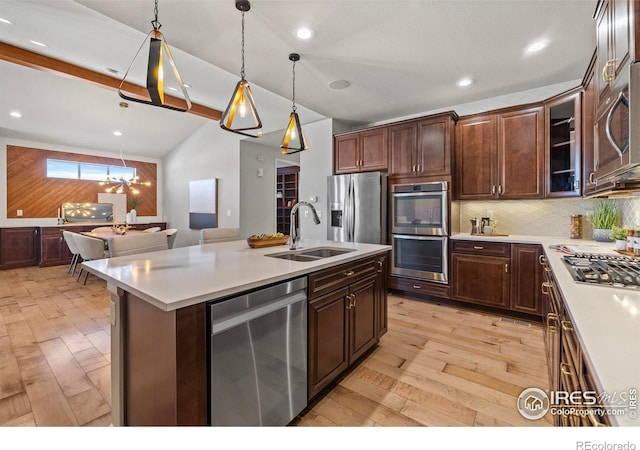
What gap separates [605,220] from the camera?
2.77 meters

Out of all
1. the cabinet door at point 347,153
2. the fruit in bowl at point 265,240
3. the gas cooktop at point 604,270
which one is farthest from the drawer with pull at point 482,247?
the fruit in bowl at point 265,240

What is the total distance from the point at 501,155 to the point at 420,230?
1.27 metres

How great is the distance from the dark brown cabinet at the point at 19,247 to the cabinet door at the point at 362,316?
7.17m

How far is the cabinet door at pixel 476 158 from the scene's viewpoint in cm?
344

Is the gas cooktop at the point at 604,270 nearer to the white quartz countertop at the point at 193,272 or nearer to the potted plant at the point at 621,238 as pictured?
the potted plant at the point at 621,238

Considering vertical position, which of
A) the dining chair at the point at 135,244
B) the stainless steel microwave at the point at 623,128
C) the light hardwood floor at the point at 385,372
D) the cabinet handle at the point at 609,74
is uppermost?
the cabinet handle at the point at 609,74

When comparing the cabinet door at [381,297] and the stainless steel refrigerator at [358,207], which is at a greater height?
the stainless steel refrigerator at [358,207]

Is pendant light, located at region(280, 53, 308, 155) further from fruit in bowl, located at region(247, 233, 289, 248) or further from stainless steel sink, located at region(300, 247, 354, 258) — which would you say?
stainless steel sink, located at region(300, 247, 354, 258)

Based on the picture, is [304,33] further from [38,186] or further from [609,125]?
[38,186]

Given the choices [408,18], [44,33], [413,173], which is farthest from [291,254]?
[44,33]

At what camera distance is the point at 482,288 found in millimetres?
3338

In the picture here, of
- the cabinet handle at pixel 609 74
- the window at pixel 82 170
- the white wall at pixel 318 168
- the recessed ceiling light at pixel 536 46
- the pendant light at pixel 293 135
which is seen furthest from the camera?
the window at pixel 82 170
